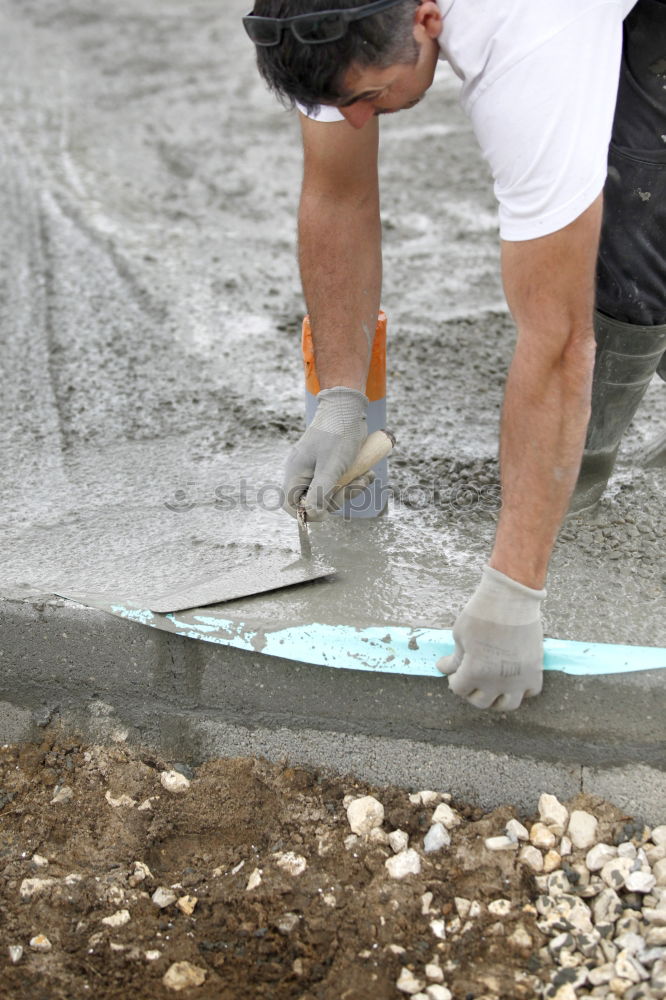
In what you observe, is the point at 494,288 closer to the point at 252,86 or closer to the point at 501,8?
the point at 501,8

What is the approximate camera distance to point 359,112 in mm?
1893

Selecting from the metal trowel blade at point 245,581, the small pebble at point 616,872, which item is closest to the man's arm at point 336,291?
the metal trowel blade at point 245,581

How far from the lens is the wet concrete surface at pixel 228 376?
7.95 ft

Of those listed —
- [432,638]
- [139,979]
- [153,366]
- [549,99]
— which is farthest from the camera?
[153,366]

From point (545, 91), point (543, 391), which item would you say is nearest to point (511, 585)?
point (543, 391)

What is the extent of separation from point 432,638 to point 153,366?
1.79m

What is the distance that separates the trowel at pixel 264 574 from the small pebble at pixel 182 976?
2.36 feet

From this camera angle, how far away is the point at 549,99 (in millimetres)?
1637

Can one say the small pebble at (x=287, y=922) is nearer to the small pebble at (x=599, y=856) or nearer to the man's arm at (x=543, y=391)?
the small pebble at (x=599, y=856)

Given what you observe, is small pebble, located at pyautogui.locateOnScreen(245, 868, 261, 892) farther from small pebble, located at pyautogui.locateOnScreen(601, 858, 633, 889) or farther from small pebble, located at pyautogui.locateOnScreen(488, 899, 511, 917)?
small pebble, located at pyautogui.locateOnScreen(601, 858, 633, 889)

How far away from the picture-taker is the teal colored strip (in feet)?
6.84

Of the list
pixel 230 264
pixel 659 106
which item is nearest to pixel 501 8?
pixel 659 106

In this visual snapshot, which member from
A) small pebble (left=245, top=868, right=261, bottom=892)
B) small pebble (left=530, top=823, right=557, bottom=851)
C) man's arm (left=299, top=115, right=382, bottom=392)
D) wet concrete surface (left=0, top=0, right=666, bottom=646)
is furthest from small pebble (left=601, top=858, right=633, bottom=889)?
man's arm (left=299, top=115, right=382, bottom=392)

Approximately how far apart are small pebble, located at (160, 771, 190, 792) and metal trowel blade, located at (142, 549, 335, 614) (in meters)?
0.38
